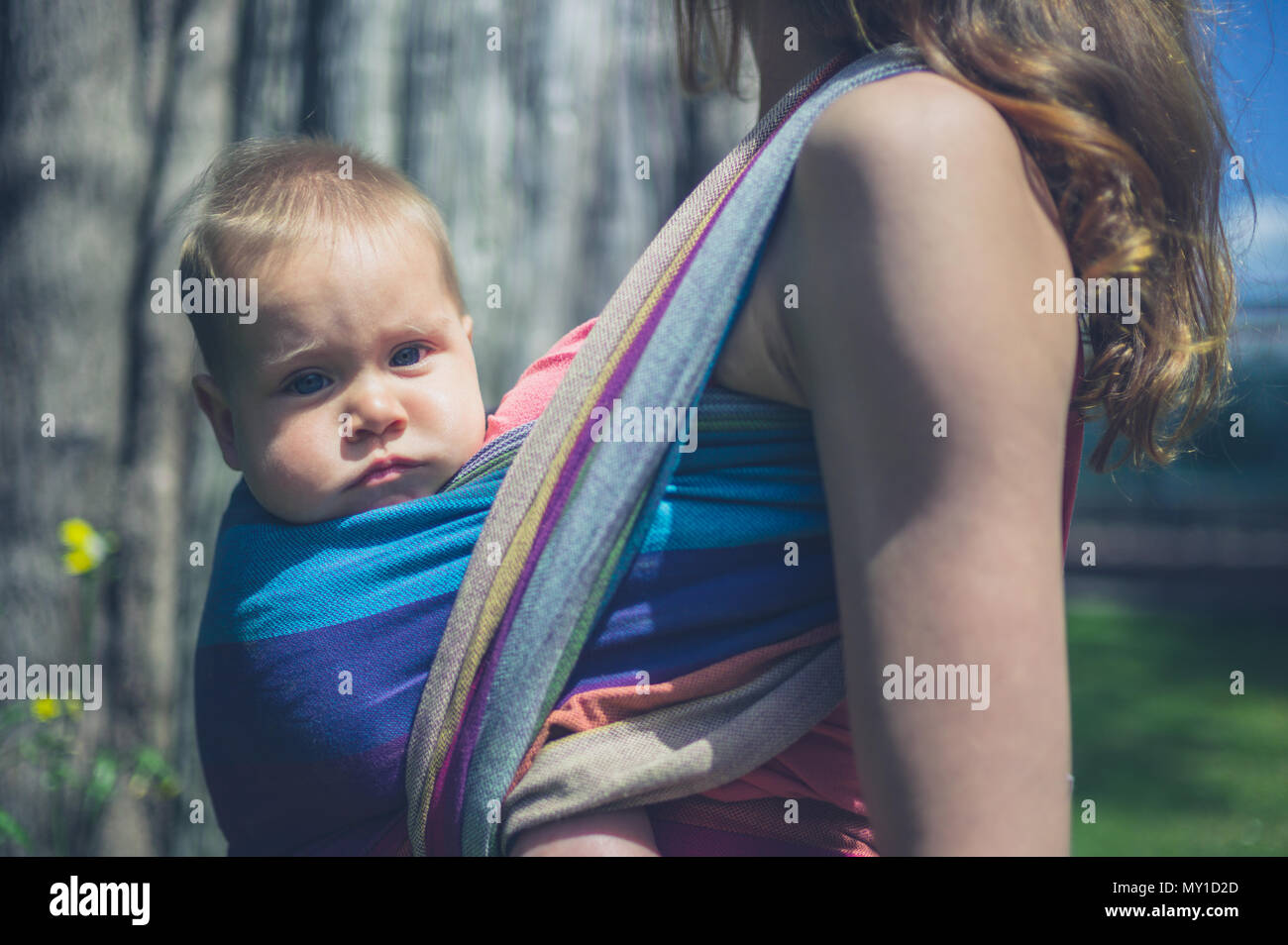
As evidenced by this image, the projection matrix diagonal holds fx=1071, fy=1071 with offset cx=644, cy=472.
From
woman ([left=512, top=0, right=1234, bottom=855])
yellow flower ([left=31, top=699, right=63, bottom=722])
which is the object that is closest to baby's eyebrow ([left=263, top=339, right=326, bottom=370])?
woman ([left=512, top=0, right=1234, bottom=855])

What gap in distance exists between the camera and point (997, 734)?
0.87 meters

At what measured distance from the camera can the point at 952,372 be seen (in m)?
0.86

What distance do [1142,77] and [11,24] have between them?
2482 mm

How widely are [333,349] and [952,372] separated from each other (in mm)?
790

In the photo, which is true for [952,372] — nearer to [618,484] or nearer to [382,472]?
[618,484]

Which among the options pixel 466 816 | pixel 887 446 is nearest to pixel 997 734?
pixel 887 446

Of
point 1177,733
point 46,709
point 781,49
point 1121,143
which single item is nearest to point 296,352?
point 781,49

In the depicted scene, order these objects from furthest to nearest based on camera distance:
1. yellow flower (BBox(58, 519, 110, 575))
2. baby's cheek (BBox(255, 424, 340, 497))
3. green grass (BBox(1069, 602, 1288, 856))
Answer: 1. green grass (BBox(1069, 602, 1288, 856))
2. yellow flower (BBox(58, 519, 110, 575))
3. baby's cheek (BBox(255, 424, 340, 497))

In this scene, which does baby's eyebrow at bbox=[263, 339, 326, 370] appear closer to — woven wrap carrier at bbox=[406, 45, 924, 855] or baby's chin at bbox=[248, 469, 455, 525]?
baby's chin at bbox=[248, 469, 455, 525]

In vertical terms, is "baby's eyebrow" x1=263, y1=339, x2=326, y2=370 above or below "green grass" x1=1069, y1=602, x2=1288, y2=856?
above

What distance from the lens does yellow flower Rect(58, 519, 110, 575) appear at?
241 cm

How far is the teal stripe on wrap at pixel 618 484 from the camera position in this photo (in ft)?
3.32

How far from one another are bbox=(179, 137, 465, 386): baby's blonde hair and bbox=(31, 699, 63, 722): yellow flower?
1.36 meters

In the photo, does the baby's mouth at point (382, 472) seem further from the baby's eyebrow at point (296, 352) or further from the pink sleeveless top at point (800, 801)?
the pink sleeveless top at point (800, 801)
